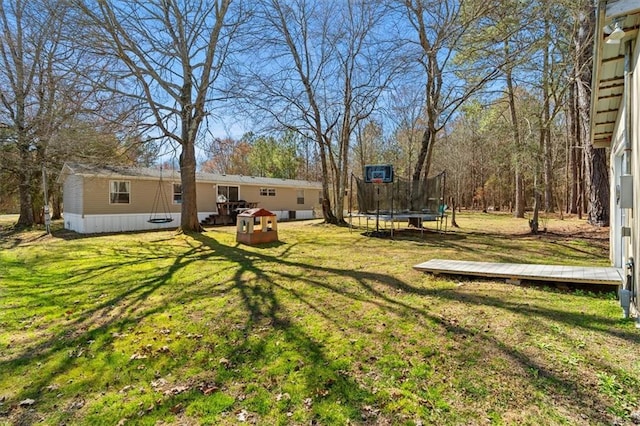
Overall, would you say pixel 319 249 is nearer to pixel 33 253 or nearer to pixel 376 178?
pixel 376 178

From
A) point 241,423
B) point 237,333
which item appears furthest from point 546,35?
point 241,423

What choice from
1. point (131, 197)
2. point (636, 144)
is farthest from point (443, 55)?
point (131, 197)

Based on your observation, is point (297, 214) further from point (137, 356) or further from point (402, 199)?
point (137, 356)

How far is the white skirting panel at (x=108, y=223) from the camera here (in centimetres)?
1331

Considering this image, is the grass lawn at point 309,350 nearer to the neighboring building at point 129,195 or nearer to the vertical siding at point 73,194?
the neighboring building at point 129,195

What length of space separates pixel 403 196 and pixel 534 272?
25.3 ft

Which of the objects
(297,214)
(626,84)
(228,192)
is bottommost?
(297,214)

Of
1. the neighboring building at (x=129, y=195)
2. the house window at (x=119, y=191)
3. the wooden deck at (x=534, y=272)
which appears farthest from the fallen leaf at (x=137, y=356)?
the house window at (x=119, y=191)

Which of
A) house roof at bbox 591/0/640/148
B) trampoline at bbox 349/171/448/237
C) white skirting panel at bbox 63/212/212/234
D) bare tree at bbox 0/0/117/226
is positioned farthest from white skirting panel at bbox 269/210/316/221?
house roof at bbox 591/0/640/148

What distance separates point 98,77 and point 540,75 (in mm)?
15662

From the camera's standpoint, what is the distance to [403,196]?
12812mm

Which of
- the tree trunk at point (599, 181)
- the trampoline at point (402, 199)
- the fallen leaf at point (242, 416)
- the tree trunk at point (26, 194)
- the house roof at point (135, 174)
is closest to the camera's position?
the fallen leaf at point (242, 416)

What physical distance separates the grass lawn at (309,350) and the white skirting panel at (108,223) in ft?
25.1

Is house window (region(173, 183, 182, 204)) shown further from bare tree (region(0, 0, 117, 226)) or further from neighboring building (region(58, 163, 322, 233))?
bare tree (region(0, 0, 117, 226))
